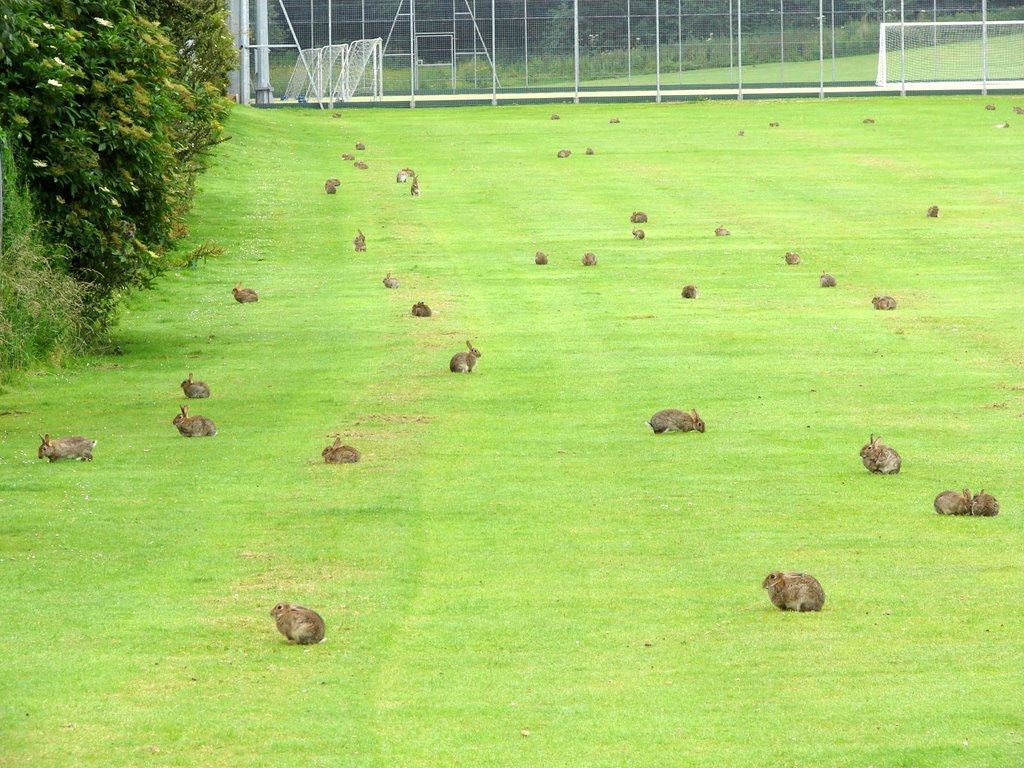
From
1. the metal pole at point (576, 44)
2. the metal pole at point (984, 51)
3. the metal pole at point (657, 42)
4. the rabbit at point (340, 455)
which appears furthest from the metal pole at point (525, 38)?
the rabbit at point (340, 455)

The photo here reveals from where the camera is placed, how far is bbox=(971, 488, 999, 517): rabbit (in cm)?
1513

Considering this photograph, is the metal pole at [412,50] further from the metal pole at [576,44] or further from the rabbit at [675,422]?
the rabbit at [675,422]

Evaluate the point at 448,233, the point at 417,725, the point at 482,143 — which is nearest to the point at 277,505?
the point at 417,725

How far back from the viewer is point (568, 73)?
277 ft

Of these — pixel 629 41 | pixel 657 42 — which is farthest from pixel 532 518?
pixel 629 41

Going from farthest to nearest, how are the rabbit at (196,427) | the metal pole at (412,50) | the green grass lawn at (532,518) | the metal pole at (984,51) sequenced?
the metal pole at (412,50) < the metal pole at (984,51) < the rabbit at (196,427) < the green grass lawn at (532,518)

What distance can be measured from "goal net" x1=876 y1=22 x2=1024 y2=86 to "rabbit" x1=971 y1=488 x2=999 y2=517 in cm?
7116

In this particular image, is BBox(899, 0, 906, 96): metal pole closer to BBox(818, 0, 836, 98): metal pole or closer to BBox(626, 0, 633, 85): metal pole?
BBox(818, 0, 836, 98): metal pole

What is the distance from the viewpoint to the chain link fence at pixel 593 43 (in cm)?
8344

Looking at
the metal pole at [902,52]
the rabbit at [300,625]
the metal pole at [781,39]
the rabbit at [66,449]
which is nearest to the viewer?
the rabbit at [300,625]

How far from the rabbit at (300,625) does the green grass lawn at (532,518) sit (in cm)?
12

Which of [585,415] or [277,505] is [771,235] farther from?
[277,505]

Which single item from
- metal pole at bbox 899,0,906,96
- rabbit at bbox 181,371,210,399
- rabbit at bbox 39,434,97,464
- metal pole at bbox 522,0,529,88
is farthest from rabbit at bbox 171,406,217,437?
metal pole at bbox 899,0,906,96

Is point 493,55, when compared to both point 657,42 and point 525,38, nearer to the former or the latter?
point 525,38
